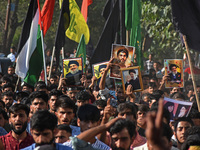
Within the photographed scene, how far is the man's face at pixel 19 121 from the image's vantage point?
18.3 feet

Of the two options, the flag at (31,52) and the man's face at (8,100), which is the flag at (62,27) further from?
the man's face at (8,100)

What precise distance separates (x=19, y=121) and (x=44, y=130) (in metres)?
1.47

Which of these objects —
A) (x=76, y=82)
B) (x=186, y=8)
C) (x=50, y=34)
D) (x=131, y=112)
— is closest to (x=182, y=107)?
(x=131, y=112)

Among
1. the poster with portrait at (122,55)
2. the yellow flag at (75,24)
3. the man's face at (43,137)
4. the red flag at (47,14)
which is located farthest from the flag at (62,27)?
the man's face at (43,137)

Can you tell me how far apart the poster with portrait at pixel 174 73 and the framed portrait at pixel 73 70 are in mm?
1862

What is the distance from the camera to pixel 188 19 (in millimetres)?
7207

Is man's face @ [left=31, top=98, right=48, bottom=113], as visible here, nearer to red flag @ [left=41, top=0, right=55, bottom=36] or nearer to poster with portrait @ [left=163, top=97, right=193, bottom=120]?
poster with portrait @ [left=163, top=97, right=193, bottom=120]

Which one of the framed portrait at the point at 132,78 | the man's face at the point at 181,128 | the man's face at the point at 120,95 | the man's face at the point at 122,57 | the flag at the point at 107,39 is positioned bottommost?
the man's face at the point at 181,128

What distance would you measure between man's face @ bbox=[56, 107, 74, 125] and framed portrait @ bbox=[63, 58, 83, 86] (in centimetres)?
383

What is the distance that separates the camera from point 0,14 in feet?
104

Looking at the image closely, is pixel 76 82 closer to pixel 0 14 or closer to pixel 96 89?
pixel 96 89

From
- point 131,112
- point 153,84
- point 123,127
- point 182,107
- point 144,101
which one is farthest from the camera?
point 153,84

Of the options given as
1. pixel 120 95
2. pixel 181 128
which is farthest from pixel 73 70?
pixel 181 128

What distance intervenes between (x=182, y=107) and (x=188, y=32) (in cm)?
112
